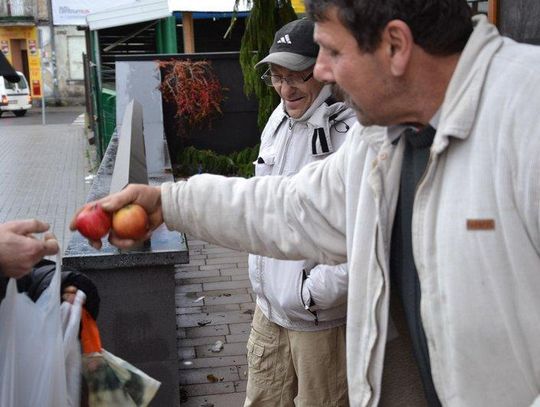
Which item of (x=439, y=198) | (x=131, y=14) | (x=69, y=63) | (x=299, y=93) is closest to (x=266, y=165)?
(x=299, y=93)

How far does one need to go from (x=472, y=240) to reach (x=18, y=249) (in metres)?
1.27

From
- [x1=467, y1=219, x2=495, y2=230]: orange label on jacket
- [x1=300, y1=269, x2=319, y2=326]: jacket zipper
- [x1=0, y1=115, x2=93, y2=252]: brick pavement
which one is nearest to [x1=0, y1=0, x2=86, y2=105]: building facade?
[x1=0, y1=115, x2=93, y2=252]: brick pavement

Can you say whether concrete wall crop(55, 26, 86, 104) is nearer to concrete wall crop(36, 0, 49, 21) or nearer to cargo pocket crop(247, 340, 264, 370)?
concrete wall crop(36, 0, 49, 21)

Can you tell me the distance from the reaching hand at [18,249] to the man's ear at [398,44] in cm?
113

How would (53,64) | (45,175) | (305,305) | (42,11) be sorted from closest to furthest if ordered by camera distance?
(305,305) < (45,175) < (53,64) < (42,11)

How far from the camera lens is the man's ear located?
67.8 inches

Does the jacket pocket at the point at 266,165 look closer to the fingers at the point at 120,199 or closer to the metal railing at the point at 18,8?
the fingers at the point at 120,199

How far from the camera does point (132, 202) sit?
223cm

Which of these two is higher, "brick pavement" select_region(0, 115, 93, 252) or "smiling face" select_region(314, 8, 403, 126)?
"smiling face" select_region(314, 8, 403, 126)

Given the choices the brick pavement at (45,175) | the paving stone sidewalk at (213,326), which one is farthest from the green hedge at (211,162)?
the paving stone sidewalk at (213,326)

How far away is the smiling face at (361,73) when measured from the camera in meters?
1.80

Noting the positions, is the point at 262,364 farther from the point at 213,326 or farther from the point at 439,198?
the point at 213,326

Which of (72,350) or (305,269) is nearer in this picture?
(72,350)

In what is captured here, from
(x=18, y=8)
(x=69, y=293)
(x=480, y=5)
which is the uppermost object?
(x=18, y=8)
